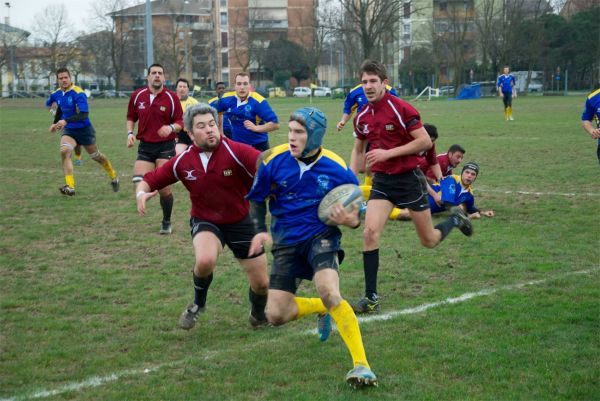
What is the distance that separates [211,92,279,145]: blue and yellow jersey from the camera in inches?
448

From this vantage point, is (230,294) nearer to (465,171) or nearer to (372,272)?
(372,272)

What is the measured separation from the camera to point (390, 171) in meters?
7.12

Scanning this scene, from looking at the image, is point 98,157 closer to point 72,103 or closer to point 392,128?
point 72,103

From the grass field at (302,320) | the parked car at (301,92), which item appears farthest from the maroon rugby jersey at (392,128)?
the parked car at (301,92)

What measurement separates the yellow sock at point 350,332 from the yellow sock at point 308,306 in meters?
0.49

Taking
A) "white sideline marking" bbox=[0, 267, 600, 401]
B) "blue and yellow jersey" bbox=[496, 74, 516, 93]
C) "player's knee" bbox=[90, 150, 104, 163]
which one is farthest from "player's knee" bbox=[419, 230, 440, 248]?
"blue and yellow jersey" bbox=[496, 74, 516, 93]

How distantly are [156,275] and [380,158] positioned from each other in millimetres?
3102

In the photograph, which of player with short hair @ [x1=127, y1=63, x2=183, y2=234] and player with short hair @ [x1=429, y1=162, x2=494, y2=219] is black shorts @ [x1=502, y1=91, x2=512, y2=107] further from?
player with short hair @ [x1=127, y1=63, x2=183, y2=234]

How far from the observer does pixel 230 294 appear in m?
7.59

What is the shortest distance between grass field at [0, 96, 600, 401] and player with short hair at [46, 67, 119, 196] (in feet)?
5.50

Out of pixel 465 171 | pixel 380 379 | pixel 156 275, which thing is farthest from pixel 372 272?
pixel 465 171

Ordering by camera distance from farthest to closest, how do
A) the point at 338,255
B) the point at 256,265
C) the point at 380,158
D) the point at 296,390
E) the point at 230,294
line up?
1. the point at 230,294
2. the point at 380,158
3. the point at 256,265
4. the point at 338,255
5. the point at 296,390

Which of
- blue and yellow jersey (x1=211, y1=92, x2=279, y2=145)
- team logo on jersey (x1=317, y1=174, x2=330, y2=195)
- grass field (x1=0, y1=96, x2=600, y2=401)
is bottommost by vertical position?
grass field (x1=0, y1=96, x2=600, y2=401)

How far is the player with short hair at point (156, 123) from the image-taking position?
10914 mm
